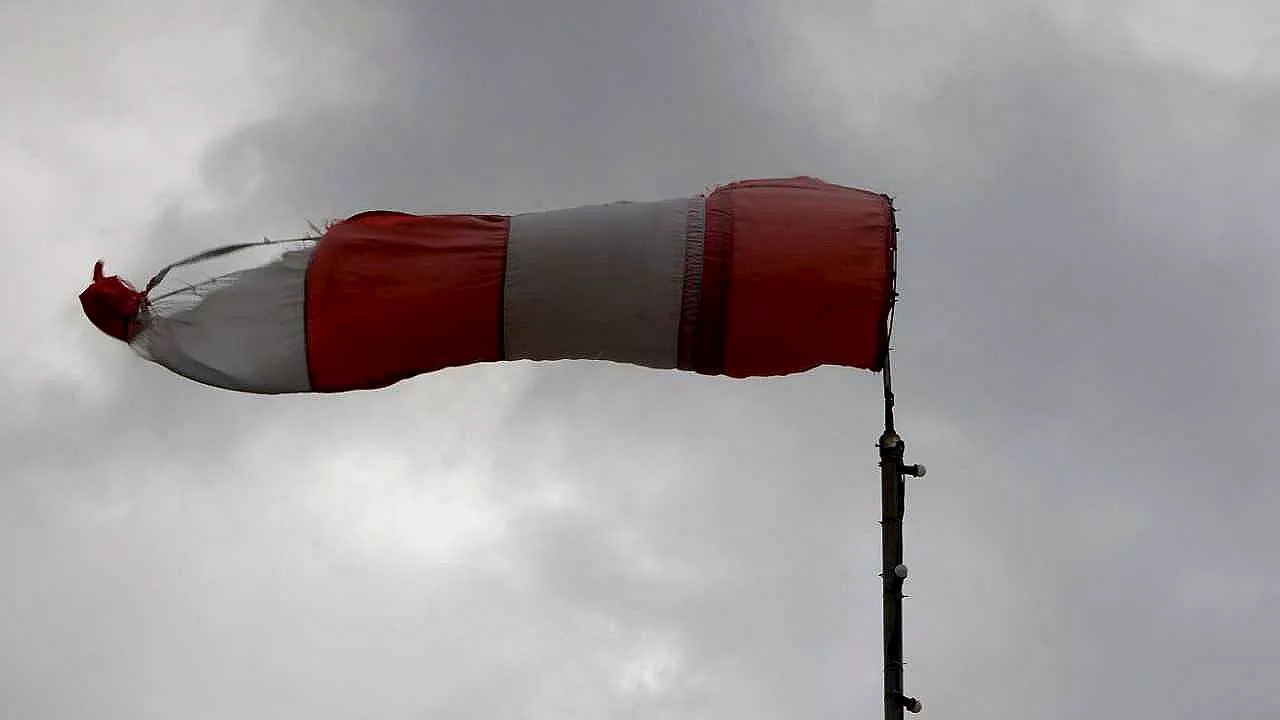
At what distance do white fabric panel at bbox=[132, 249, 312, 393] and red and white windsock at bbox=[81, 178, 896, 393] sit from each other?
20 millimetres

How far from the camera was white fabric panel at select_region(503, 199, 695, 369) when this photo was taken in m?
21.5

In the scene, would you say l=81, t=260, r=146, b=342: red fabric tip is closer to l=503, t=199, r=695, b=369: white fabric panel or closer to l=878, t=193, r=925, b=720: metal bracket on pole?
l=503, t=199, r=695, b=369: white fabric panel

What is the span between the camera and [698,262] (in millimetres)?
21422

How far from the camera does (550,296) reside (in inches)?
854

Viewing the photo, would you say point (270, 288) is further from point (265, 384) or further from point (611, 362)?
point (611, 362)

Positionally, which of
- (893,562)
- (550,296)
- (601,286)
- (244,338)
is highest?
(601,286)

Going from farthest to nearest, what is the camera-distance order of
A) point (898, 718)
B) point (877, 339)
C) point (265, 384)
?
point (265, 384) < point (877, 339) < point (898, 718)

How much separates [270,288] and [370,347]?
5.85ft

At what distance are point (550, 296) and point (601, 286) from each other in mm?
716

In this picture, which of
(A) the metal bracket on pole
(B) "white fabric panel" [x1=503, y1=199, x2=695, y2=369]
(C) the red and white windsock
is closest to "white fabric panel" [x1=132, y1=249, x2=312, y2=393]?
(C) the red and white windsock

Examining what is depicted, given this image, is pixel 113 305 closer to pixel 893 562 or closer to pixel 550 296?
pixel 550 296

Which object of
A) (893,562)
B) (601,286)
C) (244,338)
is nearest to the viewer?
(893,562)

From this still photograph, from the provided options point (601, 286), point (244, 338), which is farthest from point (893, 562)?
point (244, 338)

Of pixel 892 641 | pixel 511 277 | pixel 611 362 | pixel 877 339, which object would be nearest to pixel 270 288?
pixel 511 277
